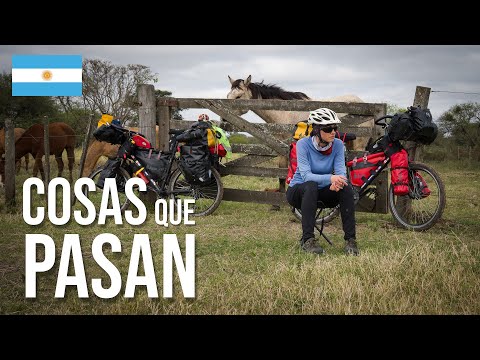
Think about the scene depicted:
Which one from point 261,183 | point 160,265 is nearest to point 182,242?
point 160,265

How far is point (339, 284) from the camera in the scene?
405cm

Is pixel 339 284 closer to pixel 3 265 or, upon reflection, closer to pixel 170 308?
pixel 170 308

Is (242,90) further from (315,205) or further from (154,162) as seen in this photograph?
(315,205)

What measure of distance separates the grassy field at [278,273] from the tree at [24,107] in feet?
51.5

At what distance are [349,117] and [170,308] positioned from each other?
472cm

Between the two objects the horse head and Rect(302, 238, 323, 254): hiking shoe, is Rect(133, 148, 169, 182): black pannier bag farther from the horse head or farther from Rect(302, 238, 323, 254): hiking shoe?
Rect(302, 238, 323, 254): hiking shoe

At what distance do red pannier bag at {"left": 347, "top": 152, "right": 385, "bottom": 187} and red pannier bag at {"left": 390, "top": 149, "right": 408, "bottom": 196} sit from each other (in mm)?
204

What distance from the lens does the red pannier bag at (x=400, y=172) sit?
655 cm

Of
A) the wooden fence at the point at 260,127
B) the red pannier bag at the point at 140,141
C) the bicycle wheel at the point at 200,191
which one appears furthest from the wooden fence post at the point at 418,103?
the red pannier bag at the point at 140,141

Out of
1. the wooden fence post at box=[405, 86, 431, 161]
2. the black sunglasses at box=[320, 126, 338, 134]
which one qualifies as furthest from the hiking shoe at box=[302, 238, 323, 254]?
the wooden fence post at box=[405, 86, 431, 161]

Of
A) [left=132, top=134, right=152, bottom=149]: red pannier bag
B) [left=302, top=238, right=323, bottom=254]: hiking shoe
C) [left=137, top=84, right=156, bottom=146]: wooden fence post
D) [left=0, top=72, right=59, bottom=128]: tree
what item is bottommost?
[left=302, top=238, right=323, bottom=254]: hiking shoe

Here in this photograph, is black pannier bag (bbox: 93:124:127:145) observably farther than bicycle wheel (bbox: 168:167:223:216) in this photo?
Yes

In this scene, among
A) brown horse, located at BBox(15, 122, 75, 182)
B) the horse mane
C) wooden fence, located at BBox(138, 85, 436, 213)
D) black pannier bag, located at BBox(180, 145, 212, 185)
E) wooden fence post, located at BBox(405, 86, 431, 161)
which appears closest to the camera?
wooden fence post, located at BBox(405, 86, 431, 161)

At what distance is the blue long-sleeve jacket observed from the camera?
557cm
